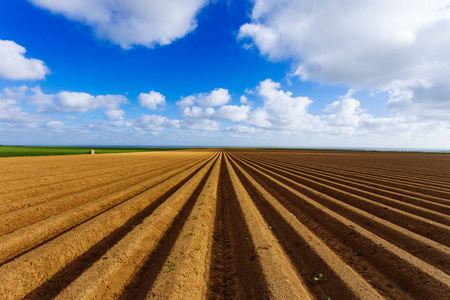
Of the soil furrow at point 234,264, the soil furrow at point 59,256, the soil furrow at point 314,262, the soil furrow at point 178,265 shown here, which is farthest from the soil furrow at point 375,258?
the soil furrow at point 59,256

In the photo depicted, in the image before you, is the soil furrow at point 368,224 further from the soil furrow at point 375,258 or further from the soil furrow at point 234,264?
the soil furrow at point 234,264

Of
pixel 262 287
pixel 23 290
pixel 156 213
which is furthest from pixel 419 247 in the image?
pixel 23 290

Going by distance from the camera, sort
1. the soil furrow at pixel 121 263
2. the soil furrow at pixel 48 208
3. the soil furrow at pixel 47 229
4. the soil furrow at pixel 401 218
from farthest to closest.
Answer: the soil furrow at pixel 48 208 < the soil furrow at pixel 401 218 < the soil furrow at pixel 47 229 < the soil furrow at pixel 121 263

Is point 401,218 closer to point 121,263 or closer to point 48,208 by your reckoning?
point 121,263

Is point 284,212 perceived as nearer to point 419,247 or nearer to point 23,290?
point 419,247

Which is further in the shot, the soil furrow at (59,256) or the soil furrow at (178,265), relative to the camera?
A: the soil furrow at (59,256)

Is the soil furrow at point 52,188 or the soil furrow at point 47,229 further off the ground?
the soil furrow at point 52,188

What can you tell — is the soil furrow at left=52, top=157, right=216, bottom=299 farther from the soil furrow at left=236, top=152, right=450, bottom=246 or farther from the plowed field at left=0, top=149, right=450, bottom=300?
the soil furrow at left=236, top=152, right=450, bottom=246

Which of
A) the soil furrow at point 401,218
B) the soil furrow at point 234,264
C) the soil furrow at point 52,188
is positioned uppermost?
the soil furrow at point 52,188

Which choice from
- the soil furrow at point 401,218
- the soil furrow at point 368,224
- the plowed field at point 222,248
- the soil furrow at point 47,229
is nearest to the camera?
the plowed field at point 222,248

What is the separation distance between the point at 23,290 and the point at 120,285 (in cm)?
150

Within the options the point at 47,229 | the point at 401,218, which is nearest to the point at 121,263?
the point at 47,229

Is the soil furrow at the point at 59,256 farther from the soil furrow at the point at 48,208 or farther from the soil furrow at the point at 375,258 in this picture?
the soil furrow at the point at 375,258

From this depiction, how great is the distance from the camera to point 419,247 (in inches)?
161
